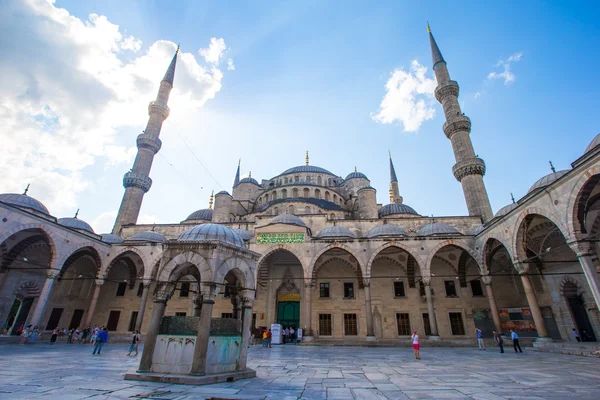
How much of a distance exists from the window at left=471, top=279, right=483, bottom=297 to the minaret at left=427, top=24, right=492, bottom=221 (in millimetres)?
4960

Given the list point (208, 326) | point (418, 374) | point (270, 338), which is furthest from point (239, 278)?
point (270, 338)

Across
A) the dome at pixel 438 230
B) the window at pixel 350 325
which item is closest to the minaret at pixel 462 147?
the dome at pixel 438 230

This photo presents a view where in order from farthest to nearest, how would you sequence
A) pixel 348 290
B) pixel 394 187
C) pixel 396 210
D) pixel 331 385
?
pixel 394 187
pixel 396 210
pixel 348 290
pixel 331 385

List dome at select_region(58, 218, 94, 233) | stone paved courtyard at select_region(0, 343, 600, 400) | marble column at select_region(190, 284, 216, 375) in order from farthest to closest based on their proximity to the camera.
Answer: dome at select_region(58, 218, 94, 233) → marble column at select_region(190, 284, 216, 375) → stone paved courtyard at select_region(0, 343, 600, 400)

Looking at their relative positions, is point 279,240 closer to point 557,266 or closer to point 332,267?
point 332,267

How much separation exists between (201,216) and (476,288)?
21.5 meters

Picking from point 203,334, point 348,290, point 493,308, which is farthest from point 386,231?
point 203,334

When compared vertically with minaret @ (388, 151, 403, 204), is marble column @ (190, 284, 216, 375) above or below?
below

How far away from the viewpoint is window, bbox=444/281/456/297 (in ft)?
58.4

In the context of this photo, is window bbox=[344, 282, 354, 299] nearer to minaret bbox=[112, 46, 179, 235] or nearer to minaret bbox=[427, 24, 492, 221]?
minaret bbox=[427, 24, 492, 221]

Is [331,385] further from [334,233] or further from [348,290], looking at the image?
[348,290]

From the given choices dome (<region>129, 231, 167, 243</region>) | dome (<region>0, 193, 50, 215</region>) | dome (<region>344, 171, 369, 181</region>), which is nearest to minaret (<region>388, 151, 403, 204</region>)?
dome (<region>344, 171, 369, 181</region>)

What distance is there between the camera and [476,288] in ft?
57.9

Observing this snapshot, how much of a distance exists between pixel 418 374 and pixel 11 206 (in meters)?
16.8
